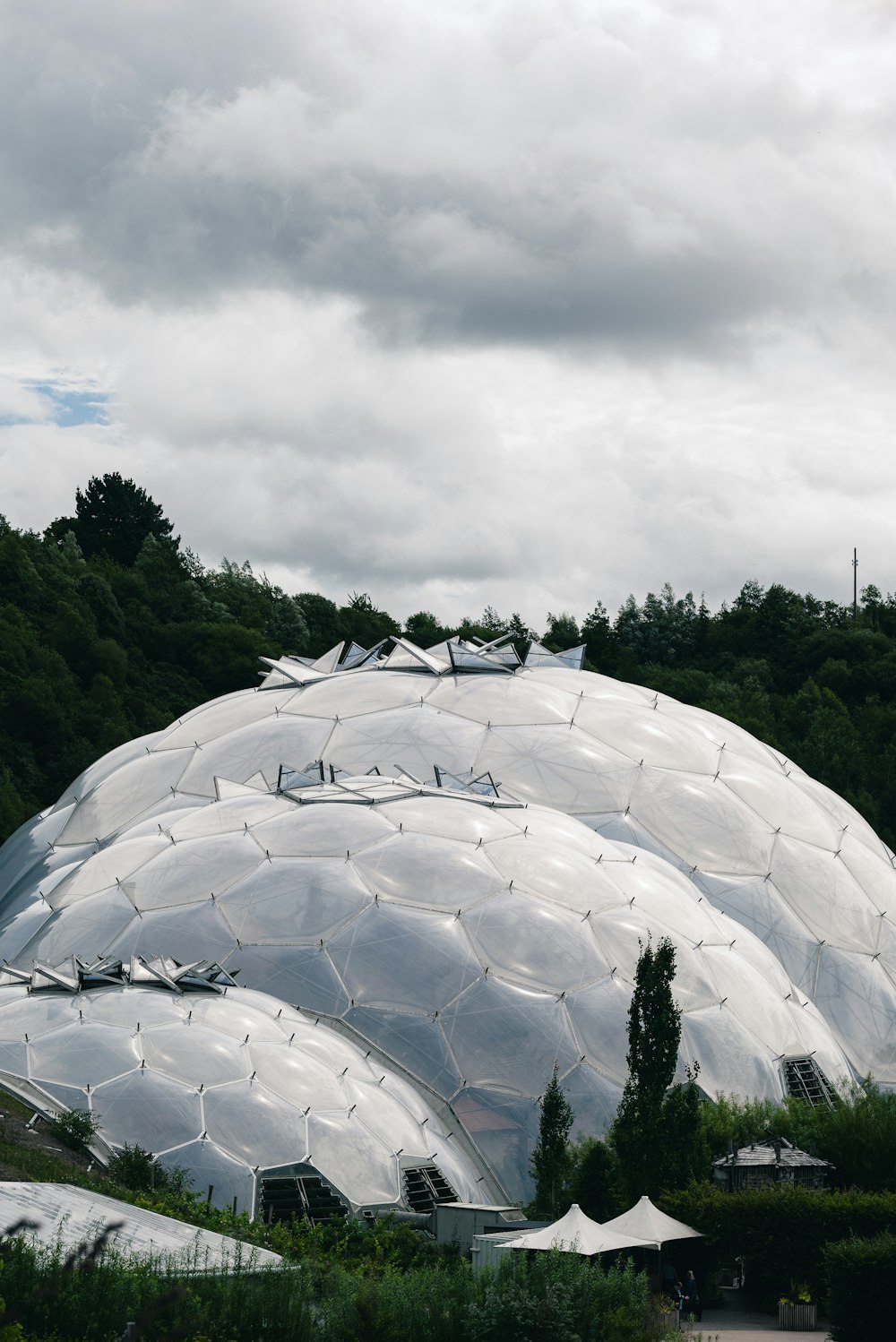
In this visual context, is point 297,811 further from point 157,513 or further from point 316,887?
point 157,513

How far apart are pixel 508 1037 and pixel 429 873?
3.72 meters

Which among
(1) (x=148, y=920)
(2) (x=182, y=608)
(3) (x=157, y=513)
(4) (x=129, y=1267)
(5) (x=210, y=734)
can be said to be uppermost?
(3) (x=157, y=513)

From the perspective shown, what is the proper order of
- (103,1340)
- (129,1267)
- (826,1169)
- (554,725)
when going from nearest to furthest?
(103,1340), (129,1267), (826,1169), (554,725)

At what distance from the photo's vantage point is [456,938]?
2748 centimetres

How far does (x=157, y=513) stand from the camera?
103062 mm

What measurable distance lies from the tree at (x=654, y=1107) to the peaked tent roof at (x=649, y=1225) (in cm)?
84

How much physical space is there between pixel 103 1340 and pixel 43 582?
6785cm

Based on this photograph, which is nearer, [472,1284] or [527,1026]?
[472,1284]

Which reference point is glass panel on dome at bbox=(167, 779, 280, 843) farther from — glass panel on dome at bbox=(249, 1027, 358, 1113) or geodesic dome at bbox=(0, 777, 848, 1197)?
glass panel on dome at bbox=(249, 1027, 358, 1113)

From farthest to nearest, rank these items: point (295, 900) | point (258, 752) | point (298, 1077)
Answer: point (258, 752)
point (295, 900)
point (298, 1077)

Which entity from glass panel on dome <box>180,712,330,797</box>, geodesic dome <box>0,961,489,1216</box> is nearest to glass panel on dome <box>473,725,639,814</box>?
glass panel on dome <box>180,712,330,797</box>

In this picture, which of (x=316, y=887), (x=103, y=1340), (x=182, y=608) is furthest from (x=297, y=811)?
(x=182, y=608)

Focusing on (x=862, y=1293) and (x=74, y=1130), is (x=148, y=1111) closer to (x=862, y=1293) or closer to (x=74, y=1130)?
(x=74, y=1130)

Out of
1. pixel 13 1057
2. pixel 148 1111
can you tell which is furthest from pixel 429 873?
pixel 13 1057
